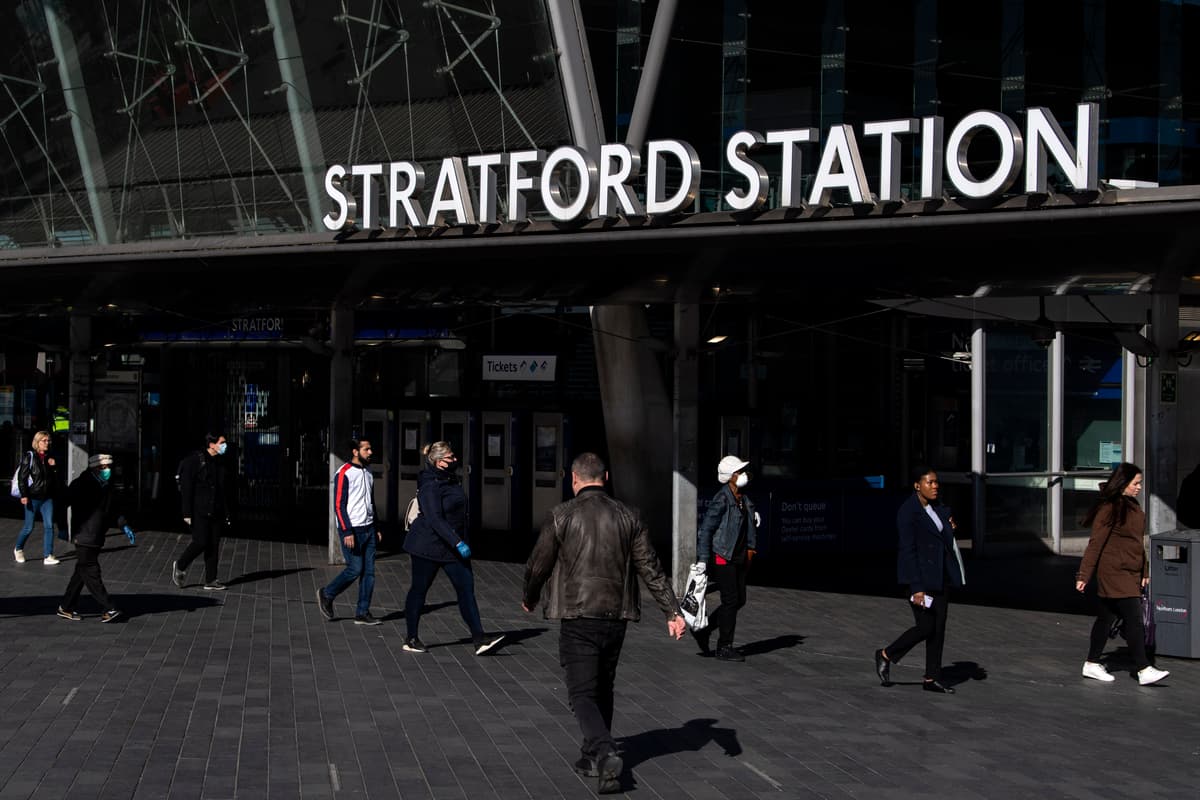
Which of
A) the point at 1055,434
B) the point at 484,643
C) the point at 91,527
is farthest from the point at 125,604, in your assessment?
the point at 1055,434

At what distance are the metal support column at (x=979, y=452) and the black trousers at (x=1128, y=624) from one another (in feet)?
33.4

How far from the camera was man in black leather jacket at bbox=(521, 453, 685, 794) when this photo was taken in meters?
8.55

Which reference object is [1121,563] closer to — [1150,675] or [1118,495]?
[1118,495]

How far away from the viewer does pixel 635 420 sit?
2264cm

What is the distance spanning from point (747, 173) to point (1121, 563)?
4.70 meters

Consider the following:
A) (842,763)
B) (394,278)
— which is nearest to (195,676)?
(842,763)

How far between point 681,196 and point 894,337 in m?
11.8

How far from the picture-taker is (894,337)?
25359mm

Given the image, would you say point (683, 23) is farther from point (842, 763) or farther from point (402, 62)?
point (842, 763)

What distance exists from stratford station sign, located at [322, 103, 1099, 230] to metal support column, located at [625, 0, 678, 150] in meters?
1.34

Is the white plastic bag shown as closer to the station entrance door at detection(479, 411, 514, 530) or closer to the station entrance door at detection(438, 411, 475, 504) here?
the station entrance door at detection(479, 411, 514, 530)

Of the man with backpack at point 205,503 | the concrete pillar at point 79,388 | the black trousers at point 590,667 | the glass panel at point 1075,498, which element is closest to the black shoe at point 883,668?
the black trousers at point 590,667

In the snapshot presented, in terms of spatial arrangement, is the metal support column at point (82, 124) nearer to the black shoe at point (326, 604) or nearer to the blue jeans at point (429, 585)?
the black shoe at point (326, 604)

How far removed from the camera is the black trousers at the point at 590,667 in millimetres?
8508
